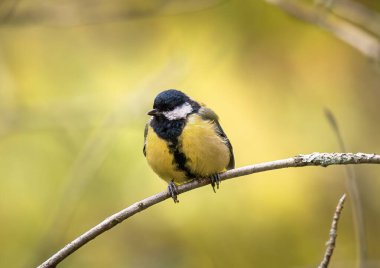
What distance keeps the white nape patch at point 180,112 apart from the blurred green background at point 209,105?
1.23 metres

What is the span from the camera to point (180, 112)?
4074mm

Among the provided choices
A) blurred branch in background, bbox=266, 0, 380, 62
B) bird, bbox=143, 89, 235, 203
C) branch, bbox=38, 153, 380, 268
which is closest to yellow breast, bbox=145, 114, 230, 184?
bird, bbox=143, 89, 235, 203

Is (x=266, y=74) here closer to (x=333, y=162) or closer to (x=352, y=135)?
(x=352, y=135)

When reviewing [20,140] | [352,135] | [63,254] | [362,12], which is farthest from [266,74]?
[63,254]

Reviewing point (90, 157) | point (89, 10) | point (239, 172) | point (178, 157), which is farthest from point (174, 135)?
point (89, 10)

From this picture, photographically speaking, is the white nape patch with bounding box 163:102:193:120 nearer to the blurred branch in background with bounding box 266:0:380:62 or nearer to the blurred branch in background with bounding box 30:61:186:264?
the blurred branch in background with bounding box 266:0:380:62

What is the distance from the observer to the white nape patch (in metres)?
4.00

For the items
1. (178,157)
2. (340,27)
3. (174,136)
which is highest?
(340,27)

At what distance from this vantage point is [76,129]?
5988mm

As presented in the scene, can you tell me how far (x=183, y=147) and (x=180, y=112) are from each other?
33 centimetres

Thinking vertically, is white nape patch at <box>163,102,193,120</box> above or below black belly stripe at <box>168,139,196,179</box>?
above

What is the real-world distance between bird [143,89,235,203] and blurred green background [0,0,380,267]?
128 cm

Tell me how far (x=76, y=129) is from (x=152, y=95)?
81 centimetres

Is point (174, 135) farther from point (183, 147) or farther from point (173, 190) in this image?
point (173, 190)
